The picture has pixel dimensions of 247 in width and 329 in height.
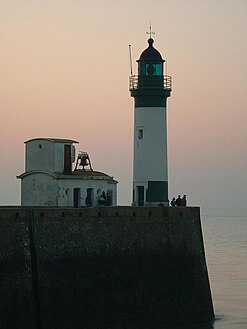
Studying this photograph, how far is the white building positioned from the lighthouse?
276cm

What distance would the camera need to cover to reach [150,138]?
45750 mm

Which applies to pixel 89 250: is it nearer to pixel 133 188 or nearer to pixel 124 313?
pixel 124 313

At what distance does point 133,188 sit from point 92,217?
30.8ft

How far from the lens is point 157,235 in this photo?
3978 centimetres

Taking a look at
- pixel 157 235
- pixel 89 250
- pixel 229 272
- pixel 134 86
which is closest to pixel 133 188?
pixel 134 86

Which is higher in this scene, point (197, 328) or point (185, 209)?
point (185, 209)

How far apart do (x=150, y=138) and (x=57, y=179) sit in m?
5.54

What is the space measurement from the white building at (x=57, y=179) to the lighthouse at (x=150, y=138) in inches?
109

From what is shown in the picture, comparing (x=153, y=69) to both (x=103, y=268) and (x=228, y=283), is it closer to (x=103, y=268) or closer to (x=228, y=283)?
(x=103, y=268)

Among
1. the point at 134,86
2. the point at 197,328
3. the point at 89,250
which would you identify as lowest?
the point at 197,328

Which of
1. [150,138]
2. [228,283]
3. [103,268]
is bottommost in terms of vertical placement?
[228,283]

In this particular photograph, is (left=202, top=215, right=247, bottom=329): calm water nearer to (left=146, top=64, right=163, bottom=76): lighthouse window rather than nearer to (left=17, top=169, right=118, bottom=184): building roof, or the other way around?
(left=17, top=169, right=118, bottom=184): building roof

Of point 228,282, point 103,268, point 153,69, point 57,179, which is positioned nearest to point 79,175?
point 57,179

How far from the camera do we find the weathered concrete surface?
34.9m
